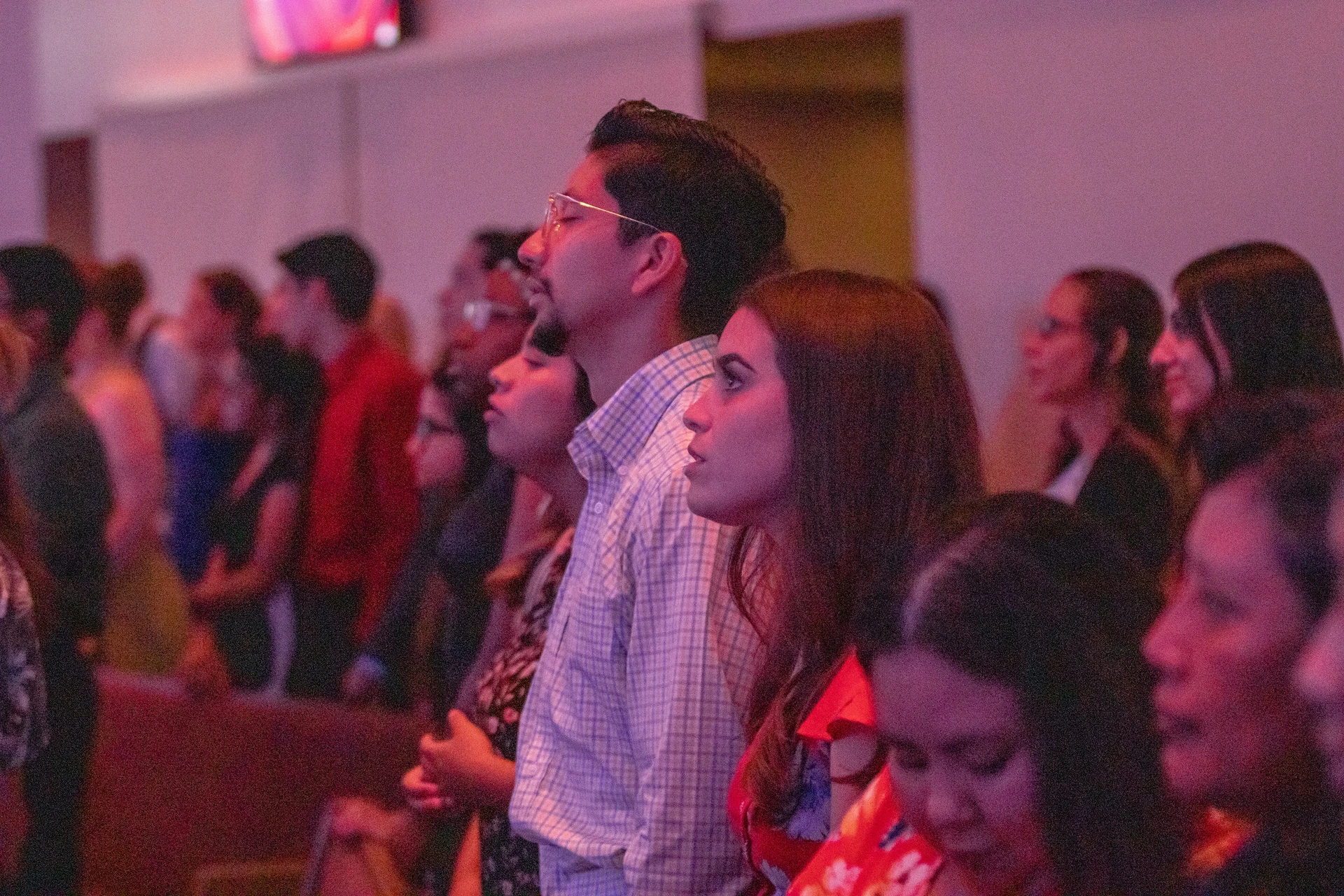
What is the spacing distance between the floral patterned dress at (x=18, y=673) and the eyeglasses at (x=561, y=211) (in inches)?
37.9

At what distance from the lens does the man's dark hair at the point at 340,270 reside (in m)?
4.84

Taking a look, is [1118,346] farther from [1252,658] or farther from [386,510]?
[1252,658]

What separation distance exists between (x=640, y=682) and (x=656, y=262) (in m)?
0.52

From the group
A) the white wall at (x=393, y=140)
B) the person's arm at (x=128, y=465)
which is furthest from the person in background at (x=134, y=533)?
the white wall at (x=393, y=140)

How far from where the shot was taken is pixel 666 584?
6.40 feet

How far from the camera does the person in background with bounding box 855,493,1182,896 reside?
1.32 metres

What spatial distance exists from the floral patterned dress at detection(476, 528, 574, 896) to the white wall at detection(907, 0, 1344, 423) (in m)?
2.58

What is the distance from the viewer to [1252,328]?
2740 mm

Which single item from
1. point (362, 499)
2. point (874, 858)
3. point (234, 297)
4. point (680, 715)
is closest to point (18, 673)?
point (680, 715)

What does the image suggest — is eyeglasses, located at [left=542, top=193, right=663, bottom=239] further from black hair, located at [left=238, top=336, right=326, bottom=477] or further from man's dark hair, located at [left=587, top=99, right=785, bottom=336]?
black hair, located at [left=238, top=336, right=326, bottom=477]

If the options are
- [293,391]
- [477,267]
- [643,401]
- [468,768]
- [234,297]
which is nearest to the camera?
[643,401]

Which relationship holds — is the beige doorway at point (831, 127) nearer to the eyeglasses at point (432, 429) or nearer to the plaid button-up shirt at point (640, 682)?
the eyeglasses at point (432, 429)

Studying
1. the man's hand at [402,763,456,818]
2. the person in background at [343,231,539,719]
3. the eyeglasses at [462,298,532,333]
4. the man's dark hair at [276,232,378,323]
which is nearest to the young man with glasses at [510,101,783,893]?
the man's hand at [402,763,456,818]

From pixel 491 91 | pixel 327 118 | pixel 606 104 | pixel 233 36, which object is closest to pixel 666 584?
pixel 606 104
